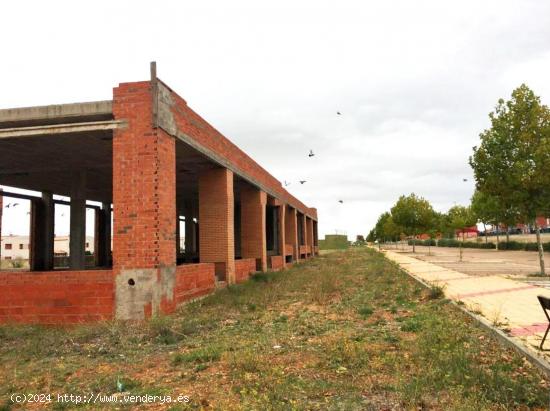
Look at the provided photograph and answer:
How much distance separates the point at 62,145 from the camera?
12.6 m

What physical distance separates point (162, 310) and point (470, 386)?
6.79 meters

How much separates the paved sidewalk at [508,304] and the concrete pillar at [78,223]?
13600 mm

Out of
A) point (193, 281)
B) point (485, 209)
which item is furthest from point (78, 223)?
point (485, 209)

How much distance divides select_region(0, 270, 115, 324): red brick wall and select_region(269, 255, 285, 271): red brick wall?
13801mm

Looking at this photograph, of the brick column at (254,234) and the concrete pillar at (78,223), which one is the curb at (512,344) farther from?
the concrete pillar at (78,223)

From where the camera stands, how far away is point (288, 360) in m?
6.16

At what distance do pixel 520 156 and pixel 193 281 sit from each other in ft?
43.2

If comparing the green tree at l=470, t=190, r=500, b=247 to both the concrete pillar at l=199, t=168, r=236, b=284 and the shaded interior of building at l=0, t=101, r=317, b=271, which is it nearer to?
the shaded interior of building at l=0, t=101, r=317, b=271

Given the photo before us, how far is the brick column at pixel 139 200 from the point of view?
9.76 meters

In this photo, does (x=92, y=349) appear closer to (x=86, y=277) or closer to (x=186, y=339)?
(x=186, y=339)

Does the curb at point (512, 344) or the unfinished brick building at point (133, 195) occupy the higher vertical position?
the unfinished brick building at point (133, 195)

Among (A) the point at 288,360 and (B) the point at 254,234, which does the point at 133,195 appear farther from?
(B) the point at 254,234

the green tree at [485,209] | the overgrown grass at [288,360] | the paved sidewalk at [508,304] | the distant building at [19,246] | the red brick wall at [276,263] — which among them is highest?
the green tree at [485,209]

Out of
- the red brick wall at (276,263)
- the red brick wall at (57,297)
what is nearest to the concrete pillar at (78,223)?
the red brick wall at (57,297)
